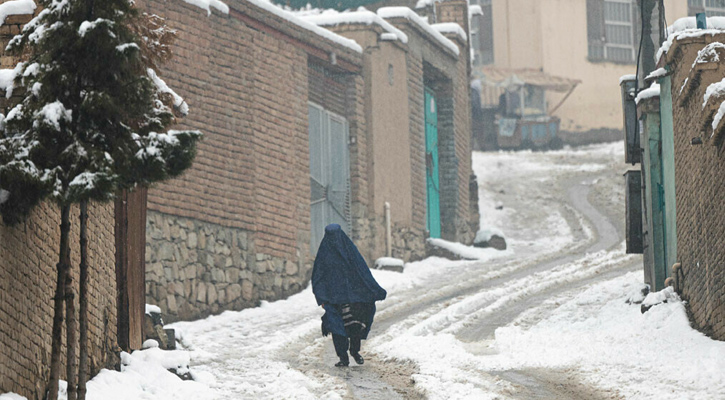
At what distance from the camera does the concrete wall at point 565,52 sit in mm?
38781

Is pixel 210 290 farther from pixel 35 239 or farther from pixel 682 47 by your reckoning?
pixel 35 239

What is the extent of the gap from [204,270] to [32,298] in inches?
323

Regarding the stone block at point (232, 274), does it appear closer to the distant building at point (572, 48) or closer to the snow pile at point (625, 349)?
the snow pile at point (625, 349)

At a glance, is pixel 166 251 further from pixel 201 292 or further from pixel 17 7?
pixel 17 7

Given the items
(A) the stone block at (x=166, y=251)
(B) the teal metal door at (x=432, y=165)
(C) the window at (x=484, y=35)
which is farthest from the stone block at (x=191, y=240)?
(C) the window at (x=484, y=35)

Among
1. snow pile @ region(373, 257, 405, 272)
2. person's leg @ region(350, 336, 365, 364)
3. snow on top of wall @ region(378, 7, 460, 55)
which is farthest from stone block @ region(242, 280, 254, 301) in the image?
snow on top of wall @ region(378, 7, 460, 55)

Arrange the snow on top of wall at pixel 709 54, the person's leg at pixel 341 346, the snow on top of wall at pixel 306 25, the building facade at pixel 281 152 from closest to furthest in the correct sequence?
the snow on top of wall at pixel 709 54
the person's leg at pixel 341 346
the building facade at pixel 281 152
the snow on top of wall at pixel 306 25

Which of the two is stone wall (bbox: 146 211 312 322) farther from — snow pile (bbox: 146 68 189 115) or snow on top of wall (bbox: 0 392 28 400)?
snow on top of wall (bbox: 0 392 28 400)

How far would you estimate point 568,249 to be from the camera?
78.9 ft

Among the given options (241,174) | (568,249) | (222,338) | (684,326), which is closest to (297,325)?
(222,338)

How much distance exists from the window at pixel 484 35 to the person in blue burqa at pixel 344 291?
2856cm

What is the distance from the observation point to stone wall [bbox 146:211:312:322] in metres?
14.3

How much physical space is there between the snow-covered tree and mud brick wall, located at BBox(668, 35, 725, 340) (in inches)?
217

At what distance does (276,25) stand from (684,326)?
8.76 meters
